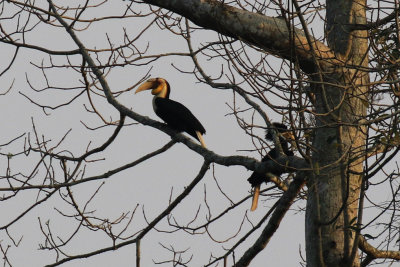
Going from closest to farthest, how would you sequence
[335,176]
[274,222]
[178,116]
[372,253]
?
[335,176] < [372,253] < [274,222] < [178,116]

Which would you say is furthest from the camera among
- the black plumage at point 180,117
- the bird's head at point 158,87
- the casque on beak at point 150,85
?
the casque on beak at point 150,85

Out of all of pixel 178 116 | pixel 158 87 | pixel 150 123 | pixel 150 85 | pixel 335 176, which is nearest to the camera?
pixel 335 176

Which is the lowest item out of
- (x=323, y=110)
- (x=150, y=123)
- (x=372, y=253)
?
(x=372, y=253)

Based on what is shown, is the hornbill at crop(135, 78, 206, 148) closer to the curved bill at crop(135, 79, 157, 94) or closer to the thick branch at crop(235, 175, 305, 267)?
the curved bill at crop(135, 79, 157, 94)

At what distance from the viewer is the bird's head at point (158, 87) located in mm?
9094

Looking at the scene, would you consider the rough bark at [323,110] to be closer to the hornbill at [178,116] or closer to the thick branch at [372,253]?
the thick branch at [372,253]

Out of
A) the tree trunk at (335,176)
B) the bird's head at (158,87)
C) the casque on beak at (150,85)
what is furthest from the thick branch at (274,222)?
the casque on beak at (150,85)

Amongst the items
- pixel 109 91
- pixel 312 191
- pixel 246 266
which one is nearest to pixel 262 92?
pixel 312 191

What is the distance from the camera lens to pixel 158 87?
916 cm

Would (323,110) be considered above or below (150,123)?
below

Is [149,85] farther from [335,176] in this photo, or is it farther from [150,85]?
[335,176]

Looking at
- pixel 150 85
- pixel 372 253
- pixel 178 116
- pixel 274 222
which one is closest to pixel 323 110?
pixel 274 222

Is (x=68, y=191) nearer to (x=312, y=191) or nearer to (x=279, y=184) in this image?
(x=279, y=184)

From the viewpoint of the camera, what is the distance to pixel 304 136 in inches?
194
